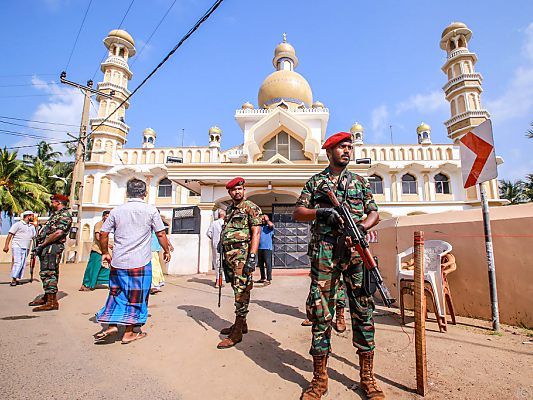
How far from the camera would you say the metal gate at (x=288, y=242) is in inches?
408

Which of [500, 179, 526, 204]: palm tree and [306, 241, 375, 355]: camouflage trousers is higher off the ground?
[500, 179, 526, 204]: palm tree

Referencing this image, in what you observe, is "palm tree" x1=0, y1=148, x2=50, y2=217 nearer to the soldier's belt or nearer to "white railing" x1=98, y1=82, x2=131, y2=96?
"white railing" x1=98, y1=82, x2=131, y2=96

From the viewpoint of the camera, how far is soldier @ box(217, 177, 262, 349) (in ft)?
10.3

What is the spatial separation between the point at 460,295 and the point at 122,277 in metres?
4.42

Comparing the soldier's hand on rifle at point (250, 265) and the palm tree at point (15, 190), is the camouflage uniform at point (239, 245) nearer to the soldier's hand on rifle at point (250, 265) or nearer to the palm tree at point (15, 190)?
the soldier's hand on rifle at point (250, 265)

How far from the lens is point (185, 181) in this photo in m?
10.3

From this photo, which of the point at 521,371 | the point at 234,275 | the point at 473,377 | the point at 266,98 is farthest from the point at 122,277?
the point at 266,98

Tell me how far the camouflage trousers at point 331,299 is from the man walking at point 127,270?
205 cm

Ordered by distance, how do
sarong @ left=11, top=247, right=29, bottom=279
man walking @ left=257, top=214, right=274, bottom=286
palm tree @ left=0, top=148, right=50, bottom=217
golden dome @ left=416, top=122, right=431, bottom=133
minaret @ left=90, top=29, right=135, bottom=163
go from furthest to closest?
golden dome @ left=416, top=122, right=431, bottom=133, minaret @ left=90, top=29, right=135, bottom=163, palm tree @ left=0, top=148, right=50, bottom=217, sarong @ left=11, top=247, right=29, bottom=279, man walking @ left=257, top=214, right=274, bottom=286

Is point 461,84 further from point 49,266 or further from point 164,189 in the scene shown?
point 49,266

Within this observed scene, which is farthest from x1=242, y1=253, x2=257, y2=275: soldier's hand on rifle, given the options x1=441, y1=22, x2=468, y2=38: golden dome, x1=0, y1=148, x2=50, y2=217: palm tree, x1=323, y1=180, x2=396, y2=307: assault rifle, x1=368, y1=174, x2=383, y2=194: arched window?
x1=441, y1=22, x2=468, y2=38: golden dome

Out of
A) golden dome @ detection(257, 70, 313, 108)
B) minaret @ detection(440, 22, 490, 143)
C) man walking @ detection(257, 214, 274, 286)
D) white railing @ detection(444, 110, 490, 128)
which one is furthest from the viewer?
minaret @ detection(440, 22, 490, 143)

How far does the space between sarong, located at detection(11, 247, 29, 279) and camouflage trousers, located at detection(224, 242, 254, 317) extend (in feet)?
22.3

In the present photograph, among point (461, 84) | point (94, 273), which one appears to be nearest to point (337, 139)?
point (94, 273)
